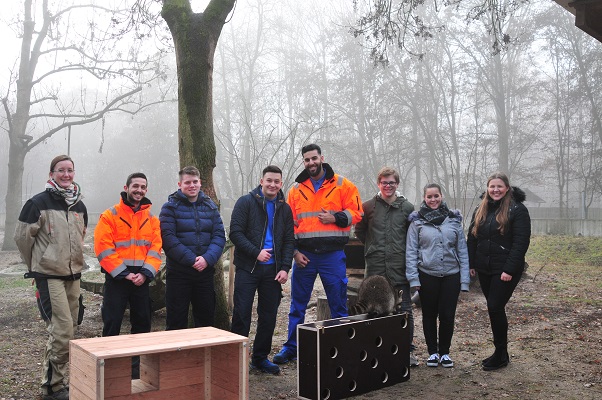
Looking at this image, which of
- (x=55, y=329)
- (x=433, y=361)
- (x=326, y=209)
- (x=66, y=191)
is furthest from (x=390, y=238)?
(x=55, y=329)

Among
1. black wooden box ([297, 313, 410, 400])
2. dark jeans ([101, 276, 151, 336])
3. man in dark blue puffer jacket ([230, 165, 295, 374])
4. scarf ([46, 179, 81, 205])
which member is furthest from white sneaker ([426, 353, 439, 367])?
scarf ([46, 179, 81, 205])

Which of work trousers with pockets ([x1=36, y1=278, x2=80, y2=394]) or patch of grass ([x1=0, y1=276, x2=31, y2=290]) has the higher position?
work trousers with pockets ([x1=36, y1=278, x2=80, y2=394])

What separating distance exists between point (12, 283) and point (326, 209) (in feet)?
30.1

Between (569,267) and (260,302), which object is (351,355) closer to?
(260,302)

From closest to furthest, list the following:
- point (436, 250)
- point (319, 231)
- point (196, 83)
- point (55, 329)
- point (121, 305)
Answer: point (55, 329) → point (121, 305) → point (436, 250) → point (319, 231) → point (196, 83)

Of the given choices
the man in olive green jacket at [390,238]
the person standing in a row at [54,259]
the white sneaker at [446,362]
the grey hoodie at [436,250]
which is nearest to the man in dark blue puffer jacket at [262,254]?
the man in olive green jacket at [390,238]

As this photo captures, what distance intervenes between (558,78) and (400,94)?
1053cm

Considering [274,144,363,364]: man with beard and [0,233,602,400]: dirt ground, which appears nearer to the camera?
[0,233,602,400]: dirt ground

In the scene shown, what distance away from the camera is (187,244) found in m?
5.63

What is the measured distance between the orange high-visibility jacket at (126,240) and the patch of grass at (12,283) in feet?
26.0

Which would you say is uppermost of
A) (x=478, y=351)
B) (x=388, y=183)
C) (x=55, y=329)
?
(x=388, y=183)

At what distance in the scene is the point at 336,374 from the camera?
4.90 meters

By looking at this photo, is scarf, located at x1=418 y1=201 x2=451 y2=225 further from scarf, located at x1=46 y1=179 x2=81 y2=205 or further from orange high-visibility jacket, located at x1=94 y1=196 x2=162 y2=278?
scarf, located at x1=46 y1=179 x2=81 y2=205

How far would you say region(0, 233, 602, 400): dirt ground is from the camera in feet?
17.6
